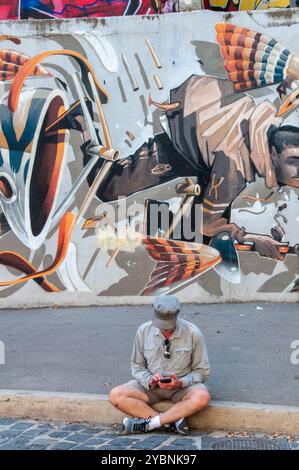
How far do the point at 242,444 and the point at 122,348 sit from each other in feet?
7.65

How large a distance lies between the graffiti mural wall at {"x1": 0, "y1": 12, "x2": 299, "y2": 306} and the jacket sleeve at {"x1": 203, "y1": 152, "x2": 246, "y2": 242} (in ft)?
0.04

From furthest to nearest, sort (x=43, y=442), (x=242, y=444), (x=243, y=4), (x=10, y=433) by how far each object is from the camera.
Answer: (x=243, y=4)
(x=10, y=433)
(x=43, y=442)
(x=242, y=444)

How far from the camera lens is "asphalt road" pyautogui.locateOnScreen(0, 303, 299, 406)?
6.12 m

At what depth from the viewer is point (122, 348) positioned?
730 cm

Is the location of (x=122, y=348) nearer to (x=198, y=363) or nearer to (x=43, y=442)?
(x=198, y=363)

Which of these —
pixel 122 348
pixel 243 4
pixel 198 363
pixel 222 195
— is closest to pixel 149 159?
pixel 222 195

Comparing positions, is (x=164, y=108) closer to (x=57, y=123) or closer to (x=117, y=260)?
(x=57, y=123)

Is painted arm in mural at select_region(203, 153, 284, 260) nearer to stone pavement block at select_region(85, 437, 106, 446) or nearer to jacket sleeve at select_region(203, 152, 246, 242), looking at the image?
jacket sleeve at select_region(203, 152, 246, 242)

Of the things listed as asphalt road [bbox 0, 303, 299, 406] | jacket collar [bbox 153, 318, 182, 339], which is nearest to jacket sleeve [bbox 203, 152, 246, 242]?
asphalt road [bbox 0, 303, 299, 406]

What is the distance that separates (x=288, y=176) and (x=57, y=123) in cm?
313

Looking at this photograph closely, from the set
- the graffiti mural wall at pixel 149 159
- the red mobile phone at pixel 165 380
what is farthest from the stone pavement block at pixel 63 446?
the graffiti mural wall at pixel 149 159

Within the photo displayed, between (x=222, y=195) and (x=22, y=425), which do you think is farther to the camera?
(x=222, y=195)

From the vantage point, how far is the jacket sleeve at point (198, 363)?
5.51 meters

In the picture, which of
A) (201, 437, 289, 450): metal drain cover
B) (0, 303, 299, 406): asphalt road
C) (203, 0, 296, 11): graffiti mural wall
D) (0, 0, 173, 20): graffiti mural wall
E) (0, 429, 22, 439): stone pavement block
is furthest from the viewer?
(0, 0, 173, 20): graffiti mural wall
